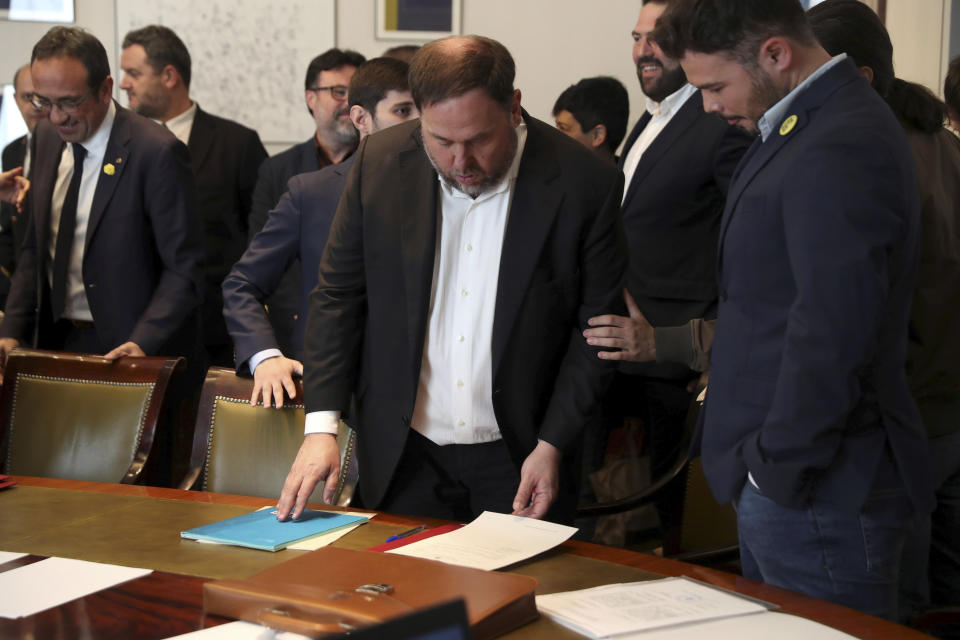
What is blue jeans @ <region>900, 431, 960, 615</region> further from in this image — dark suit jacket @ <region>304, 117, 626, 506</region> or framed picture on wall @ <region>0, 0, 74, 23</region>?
framed picture on wall @ <region>0, 0, 74, 23</region>

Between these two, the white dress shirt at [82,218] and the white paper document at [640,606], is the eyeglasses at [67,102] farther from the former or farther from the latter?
the white paper document at [640,606]

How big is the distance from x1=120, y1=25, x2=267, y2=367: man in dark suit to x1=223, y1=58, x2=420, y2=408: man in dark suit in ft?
4.72

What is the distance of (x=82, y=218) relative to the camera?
336 cm

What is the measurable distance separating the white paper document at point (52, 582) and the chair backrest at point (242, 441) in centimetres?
76

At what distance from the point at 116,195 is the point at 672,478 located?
6.53ft

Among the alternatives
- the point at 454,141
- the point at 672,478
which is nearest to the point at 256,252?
the point at 454,141

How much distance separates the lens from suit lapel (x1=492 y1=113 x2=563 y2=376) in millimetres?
2146

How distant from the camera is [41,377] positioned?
2885mm

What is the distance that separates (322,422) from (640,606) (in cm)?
89

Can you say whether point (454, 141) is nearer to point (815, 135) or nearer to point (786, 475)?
point (815, 135)

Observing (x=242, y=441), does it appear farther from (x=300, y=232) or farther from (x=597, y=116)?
(x=597, y=116)

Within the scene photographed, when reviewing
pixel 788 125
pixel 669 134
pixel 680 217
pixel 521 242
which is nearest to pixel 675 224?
pixel 680 217

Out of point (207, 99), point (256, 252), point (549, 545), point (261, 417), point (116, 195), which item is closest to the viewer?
point (549, 545)

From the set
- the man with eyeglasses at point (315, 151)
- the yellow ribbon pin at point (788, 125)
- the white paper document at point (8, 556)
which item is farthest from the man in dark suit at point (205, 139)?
the yellow ribbon pin at point (788, 125)
